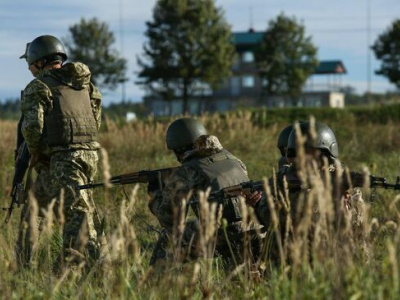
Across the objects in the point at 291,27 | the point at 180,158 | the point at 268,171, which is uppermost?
the point at 291,27

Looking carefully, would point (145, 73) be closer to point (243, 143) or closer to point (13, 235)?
point (243, 143)

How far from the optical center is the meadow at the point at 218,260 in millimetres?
3592

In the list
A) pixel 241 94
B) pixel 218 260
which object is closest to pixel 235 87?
pixel 241 94

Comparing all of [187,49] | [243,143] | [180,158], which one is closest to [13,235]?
[180,158]

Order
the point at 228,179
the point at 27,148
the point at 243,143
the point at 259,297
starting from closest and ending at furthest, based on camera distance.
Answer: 1. the point at 259,297
2. the point at 228,179
3. the point at 27,148
4. the point at 243,143

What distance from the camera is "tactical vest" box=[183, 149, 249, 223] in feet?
18.8

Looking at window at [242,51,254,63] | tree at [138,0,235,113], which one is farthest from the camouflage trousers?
window at [242,51,254,63]

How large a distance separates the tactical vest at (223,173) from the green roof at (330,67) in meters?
69.5

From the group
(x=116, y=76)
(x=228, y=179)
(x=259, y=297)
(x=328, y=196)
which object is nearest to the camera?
(x=328, y=196)

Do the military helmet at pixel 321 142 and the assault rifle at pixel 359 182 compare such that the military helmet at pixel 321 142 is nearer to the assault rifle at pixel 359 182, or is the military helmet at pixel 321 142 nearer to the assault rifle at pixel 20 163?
the assault rifle at pixel 359 182

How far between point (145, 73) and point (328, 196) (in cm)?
5511

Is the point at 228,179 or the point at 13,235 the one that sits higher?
the point at 228,179

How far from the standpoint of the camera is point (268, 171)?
11820 millimetres

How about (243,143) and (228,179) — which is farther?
(243,143)
